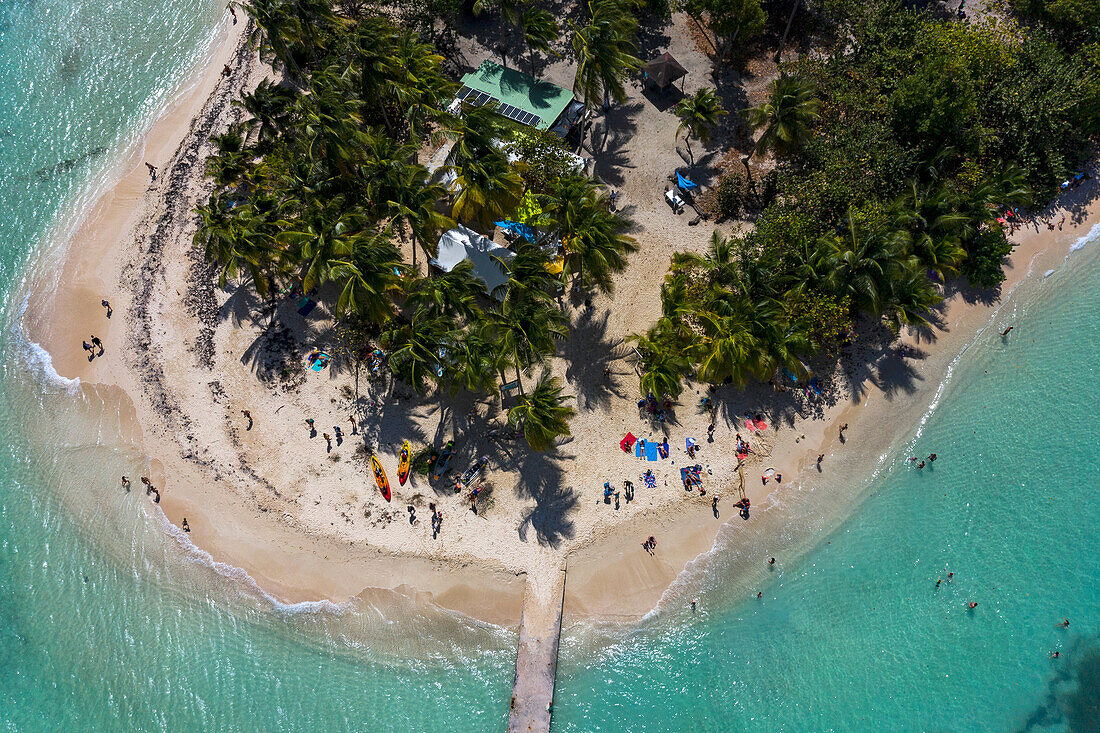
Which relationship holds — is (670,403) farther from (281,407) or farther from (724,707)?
(281,407)

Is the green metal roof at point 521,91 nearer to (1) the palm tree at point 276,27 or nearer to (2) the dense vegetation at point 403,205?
(2) the dense vegetation at point 403,205

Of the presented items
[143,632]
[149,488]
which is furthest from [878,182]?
[143,632]

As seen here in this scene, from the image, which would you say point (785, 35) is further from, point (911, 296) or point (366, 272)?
point (366, 272)

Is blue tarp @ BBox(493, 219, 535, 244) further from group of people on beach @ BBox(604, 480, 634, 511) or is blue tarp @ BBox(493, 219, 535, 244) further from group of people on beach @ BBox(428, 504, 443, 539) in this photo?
group of people on beach @ BBox(428, 504, 443, 539)

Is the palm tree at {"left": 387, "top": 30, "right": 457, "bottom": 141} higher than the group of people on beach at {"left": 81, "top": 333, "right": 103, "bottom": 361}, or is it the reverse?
the palm tree at {"left": 387, "top": 30, "right": 457, "bottom": 141}

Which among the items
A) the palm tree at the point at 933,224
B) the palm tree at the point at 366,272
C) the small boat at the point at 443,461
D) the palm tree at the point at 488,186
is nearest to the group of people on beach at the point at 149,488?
the palm tree at the point at 366,272

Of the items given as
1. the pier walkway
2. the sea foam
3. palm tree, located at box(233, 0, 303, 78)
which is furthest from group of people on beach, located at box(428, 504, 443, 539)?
palm tree, located at box(233, 0, 303, 78)
